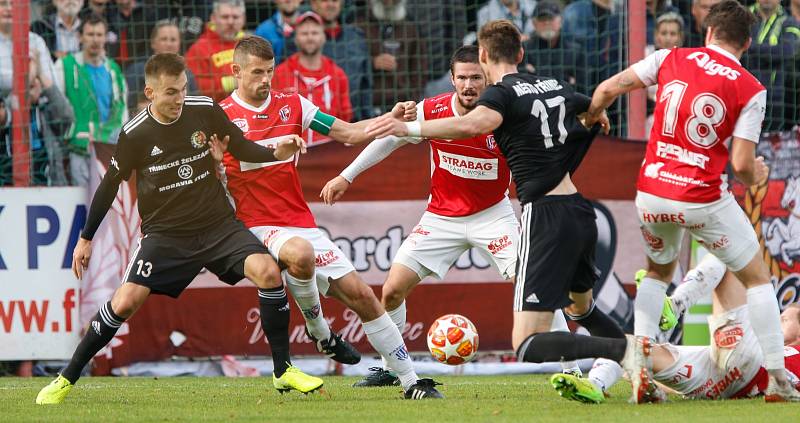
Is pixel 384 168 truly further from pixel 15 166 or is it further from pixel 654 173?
pixel 654 173

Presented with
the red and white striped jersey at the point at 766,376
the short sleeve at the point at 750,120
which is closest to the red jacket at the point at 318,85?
the short sleeve at the point at 750,120

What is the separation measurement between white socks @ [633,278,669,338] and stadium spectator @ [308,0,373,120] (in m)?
5.09

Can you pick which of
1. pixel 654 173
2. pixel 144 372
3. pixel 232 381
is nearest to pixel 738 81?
pixel 654 173

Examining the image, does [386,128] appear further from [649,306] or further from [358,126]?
[649,306]

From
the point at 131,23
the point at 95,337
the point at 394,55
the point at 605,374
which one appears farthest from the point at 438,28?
the point at 605,374

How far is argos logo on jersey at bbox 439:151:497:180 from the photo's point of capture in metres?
8.56

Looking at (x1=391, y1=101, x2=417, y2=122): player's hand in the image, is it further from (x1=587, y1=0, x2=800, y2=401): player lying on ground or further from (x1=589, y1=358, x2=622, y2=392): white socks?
(x1=589, y1=358, x2=622, y2=392): white socks

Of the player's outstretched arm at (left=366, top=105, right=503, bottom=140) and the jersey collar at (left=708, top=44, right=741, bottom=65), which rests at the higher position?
the jersey collar at (left=708, top=44, right=741, bottom=65)

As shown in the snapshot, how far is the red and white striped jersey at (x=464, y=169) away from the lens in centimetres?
855

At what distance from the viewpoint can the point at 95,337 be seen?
7.54 m

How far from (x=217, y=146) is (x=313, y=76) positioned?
3.80 meters

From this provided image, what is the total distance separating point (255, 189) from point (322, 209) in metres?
2.57

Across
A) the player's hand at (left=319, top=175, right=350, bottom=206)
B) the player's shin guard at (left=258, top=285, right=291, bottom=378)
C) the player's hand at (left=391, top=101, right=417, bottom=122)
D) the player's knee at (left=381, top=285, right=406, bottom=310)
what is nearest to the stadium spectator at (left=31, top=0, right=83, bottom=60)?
the player's hand at (left=319, top=175, right=350, bottom=206)

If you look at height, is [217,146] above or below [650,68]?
below
